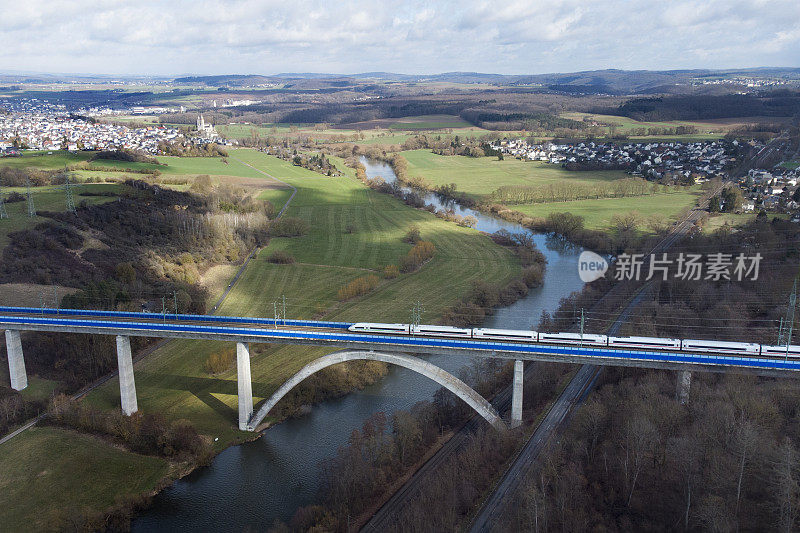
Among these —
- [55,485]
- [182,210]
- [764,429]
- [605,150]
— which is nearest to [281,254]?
[182,210]

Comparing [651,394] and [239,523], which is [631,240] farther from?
[239,523]

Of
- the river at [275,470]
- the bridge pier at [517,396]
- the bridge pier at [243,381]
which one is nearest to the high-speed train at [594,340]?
the bridge pier at [517,396]

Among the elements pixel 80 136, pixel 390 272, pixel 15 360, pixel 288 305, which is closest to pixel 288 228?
pixel 390 272

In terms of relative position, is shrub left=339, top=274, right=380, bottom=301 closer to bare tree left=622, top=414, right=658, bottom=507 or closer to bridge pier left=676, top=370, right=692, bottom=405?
bridge pier left=676, top=370, right=692, bottom=405

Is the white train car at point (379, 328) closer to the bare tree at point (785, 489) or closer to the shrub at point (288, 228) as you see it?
the bare tree at point (785, 489)

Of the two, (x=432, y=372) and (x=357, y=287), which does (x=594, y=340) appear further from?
(x=357, y=287)
